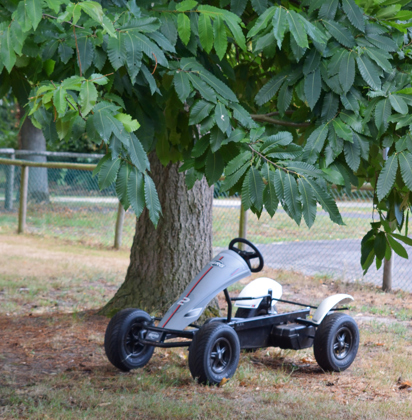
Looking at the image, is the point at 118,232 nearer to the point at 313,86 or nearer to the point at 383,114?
the point at 313,86

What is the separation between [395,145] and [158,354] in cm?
281

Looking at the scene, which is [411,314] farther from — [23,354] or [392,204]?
[23,354]

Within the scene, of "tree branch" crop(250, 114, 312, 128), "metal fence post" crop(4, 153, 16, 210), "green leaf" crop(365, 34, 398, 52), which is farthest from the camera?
"metal fence post" crop(4, 153, 16, 210)

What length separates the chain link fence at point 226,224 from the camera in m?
8.78

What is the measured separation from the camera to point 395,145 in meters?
2.62

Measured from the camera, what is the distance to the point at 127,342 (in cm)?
423

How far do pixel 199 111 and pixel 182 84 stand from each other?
0.15 metres

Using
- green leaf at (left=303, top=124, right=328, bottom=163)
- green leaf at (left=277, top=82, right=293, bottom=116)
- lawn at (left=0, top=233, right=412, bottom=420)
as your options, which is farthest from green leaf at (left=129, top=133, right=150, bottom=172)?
lawn at (left=0, top=233, right=412, bottom=420)

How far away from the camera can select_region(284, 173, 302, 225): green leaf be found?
2352 millimetres

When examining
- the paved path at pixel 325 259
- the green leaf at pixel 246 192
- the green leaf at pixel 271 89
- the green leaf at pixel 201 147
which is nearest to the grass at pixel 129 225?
the paved path at pixel 325 259

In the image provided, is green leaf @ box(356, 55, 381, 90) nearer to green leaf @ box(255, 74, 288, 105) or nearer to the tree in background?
the tree in background

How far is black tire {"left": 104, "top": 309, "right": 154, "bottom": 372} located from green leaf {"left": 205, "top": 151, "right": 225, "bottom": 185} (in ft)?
5.98

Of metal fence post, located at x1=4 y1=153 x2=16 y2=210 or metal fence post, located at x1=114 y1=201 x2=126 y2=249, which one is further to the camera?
metal fence post, located at x1=4 y1=153 x2=16 y2=210

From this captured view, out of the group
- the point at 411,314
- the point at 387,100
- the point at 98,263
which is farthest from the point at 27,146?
the point at 387,100
